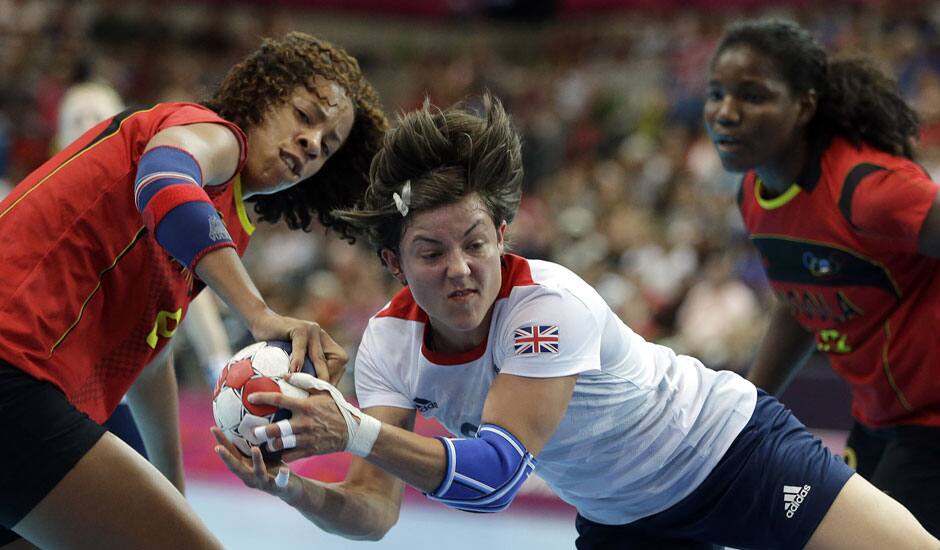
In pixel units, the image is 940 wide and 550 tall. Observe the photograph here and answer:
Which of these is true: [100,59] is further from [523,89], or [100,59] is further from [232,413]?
[232,413]

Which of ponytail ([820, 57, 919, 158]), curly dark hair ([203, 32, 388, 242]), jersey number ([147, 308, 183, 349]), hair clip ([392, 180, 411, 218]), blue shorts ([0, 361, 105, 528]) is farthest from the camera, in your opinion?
ponytail ([820, 57, 919, 158])

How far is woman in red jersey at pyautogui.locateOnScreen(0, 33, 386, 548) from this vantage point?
2.65 m

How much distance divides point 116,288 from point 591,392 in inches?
48.5

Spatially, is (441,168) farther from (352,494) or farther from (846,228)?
(846,228)

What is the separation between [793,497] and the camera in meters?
3.02

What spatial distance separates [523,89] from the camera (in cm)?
1391

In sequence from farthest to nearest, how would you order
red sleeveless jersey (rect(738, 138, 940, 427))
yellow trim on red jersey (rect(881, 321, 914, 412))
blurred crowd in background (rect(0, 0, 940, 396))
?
blurred crowd in background (rect(0, 0, 940, 396))
yellow trim on red jersey (rect(881, 321, 914, 412))
red sleeveless jersey (rect(738, 138, 940, 427))

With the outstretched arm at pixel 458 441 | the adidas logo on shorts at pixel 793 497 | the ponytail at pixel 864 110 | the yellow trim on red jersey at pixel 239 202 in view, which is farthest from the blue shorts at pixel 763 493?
the yellow trim on red jersey at pixel 239 202

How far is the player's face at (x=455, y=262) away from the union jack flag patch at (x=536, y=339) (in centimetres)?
11

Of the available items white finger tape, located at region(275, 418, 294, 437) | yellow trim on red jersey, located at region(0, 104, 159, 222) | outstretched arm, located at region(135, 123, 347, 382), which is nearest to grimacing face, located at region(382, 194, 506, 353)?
outstretched arm, located at region(135, 123, 347, 382)

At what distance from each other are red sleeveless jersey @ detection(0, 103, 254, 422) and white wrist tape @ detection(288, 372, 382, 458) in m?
0.67

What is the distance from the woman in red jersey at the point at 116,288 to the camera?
2646mm

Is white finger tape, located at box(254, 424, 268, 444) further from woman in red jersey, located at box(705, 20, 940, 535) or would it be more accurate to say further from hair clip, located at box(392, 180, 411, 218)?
woman in red jersey, located at box(705, 20, 940, 535)

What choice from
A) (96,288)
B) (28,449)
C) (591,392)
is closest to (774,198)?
(591,392)
